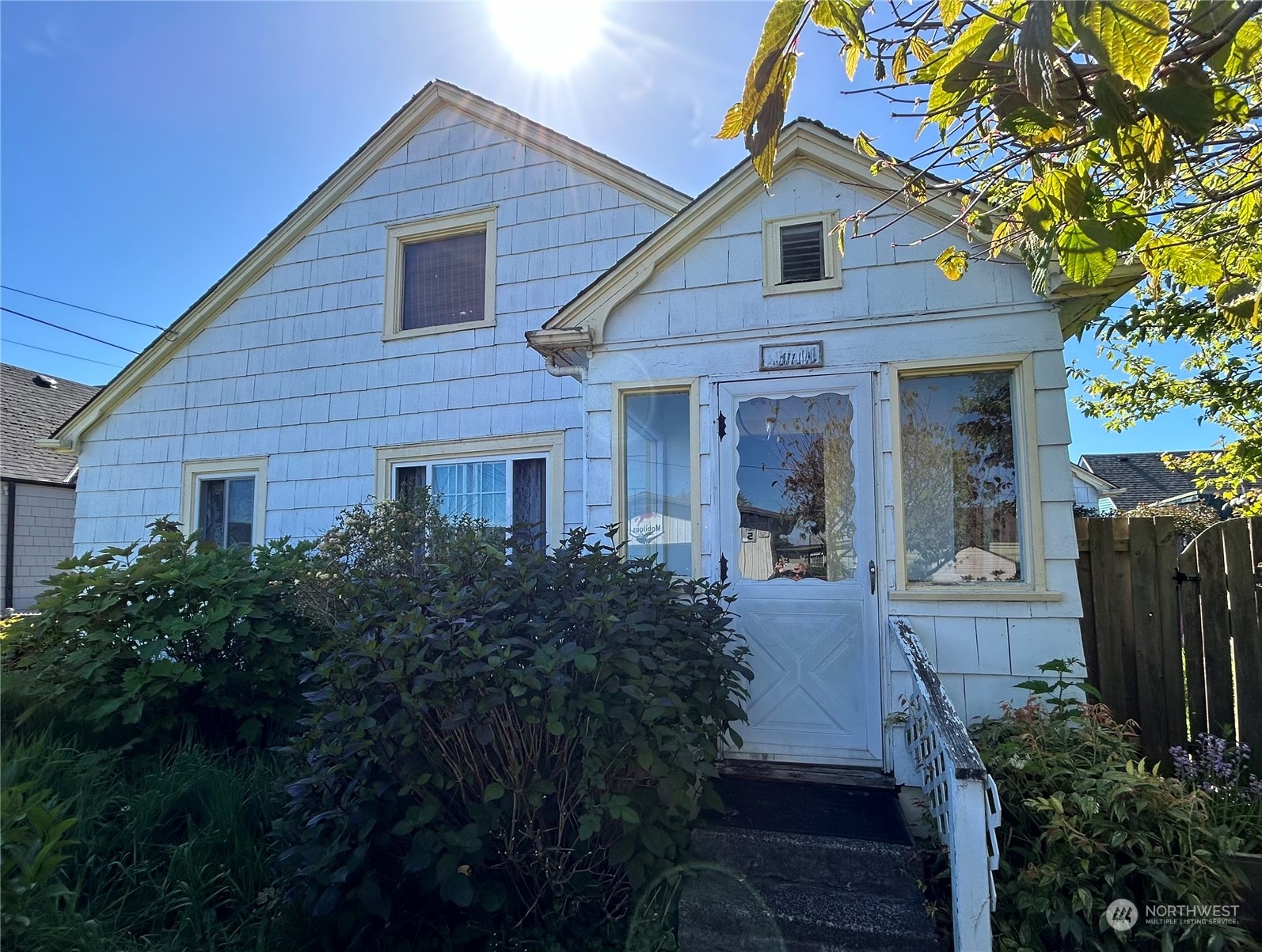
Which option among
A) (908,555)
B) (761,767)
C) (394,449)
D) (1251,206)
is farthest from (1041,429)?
(394,449)

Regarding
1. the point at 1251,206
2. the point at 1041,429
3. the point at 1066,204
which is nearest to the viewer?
A: the point at 1066,204

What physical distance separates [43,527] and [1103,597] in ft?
60.5

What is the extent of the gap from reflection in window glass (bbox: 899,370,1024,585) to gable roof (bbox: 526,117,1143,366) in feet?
2.48

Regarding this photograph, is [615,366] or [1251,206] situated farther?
[615,366]

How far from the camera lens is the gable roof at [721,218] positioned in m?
4.29

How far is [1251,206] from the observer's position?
3.20 meters

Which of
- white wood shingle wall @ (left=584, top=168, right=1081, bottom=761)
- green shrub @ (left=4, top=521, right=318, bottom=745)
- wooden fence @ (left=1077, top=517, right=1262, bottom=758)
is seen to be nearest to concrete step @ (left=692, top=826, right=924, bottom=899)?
white wood shingle wall @ (left=584, top=168, right=1081, bottom=761)

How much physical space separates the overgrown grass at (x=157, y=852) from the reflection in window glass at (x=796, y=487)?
321 centimetres

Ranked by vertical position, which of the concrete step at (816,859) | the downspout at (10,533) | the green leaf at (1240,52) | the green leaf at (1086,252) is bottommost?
the concrete step at (816,859)

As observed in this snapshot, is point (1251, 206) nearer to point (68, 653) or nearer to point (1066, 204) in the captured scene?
point (1066, 204)

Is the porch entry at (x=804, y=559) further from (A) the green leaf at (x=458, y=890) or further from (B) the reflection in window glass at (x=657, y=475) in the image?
(A) the green leaf at (x=458, y=890)

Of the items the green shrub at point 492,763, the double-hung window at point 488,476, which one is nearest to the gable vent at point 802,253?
the green shrub at point 492,763

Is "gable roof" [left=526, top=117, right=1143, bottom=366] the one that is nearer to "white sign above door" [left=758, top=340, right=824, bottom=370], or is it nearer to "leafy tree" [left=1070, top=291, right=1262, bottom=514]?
"white sign above door" [left=758, top=340, right=824, bottom=370]

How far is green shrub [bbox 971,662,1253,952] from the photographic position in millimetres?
2715
